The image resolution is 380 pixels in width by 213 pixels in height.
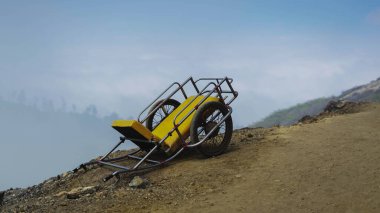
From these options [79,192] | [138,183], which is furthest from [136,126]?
[79,192]

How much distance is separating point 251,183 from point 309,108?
69448 mm

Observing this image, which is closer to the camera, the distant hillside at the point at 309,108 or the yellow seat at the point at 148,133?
the yellow seat at the point at 148,133

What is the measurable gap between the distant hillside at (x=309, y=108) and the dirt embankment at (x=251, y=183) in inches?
1982

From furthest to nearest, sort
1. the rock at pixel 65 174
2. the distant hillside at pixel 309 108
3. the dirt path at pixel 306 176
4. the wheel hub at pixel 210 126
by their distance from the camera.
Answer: the distant hillside at pixel 309 108, the rock at pixel 65 174, the wheel hub at pixel 210 126, the dirt path at pixel 306 176

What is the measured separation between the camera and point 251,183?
7926 millimetres

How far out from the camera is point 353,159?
8938 mm

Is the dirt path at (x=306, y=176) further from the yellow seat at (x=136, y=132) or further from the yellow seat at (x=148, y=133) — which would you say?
the yellow seat at (x=136, y=132)

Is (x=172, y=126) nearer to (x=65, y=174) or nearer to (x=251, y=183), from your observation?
(x=251, y=183)

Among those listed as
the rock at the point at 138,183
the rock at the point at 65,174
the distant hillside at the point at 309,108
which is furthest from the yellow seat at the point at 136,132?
the distant hillside at the point at 309,108

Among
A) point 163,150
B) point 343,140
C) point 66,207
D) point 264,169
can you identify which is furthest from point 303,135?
point 66,207

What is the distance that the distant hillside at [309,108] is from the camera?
59331mm

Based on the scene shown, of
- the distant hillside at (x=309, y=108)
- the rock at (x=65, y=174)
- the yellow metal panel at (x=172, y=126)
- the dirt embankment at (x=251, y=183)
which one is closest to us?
the dirt embankment at (x=251, y=183)

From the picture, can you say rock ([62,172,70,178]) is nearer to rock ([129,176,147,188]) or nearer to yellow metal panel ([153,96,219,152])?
yellow metal panel ([153,96,219,152])

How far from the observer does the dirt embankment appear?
716 centimetres
